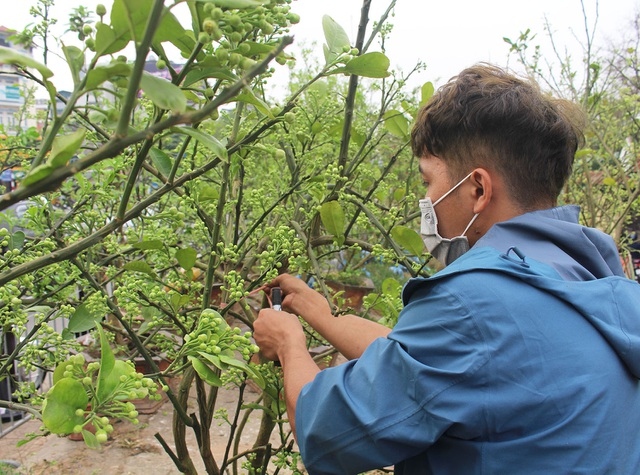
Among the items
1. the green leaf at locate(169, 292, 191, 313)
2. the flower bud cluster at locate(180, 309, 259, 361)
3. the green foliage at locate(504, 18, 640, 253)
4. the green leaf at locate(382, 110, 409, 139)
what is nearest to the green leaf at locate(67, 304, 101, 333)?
the green leaf at locate(169, 292, 191, 313)

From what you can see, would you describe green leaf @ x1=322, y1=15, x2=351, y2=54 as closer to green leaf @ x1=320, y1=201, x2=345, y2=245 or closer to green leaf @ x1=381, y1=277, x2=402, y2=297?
green leaf @ x1=320, y1=201, x2=345, y2=245

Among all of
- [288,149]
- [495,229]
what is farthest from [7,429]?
[495,229]

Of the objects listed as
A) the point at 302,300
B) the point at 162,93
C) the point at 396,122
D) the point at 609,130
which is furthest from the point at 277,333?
the point at 609,130

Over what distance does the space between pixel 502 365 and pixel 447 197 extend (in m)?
0.54

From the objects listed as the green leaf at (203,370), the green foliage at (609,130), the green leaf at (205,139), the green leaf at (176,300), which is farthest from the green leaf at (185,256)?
the green foliage at (609,130)

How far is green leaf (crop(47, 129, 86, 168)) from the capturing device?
2.34 feet

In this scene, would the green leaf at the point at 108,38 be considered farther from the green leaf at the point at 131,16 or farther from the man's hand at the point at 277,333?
the man's hand at the point at 277,333

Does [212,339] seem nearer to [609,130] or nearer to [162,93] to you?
[162,93]

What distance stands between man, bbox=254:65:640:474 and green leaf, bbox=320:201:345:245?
1.96 feet

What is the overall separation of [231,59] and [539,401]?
31.8 inches

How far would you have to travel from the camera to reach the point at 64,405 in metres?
0.86

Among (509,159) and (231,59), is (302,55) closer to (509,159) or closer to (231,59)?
(509,159)

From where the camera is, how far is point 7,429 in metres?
4.41

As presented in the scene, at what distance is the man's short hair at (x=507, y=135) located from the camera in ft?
4.49
